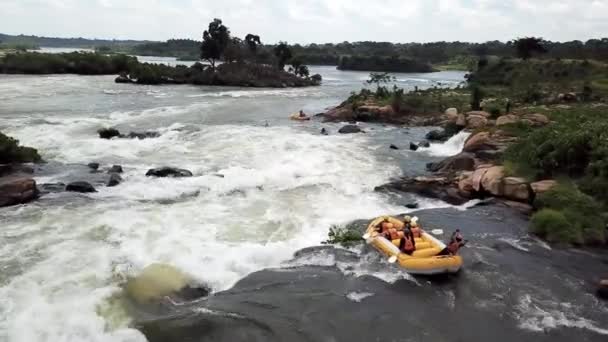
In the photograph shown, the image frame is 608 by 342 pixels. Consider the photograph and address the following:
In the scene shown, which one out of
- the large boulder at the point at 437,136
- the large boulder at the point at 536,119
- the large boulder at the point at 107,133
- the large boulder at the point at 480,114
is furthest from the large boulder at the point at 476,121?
the large boulder at the point at 107,133

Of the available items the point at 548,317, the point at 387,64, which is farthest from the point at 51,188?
the point at 387,64

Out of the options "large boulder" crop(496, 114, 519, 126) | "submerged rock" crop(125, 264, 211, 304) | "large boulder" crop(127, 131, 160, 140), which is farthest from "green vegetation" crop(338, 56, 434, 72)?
"submerged rock" crop(125, 264, 211, 304)

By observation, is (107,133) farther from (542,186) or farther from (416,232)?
(542,186)

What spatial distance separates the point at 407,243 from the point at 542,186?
7.29 m

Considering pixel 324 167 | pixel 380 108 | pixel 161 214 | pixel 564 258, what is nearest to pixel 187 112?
pixel 380 108

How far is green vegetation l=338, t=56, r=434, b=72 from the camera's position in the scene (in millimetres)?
110750

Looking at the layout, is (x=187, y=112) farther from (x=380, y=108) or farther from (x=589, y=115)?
(x=589, y=115)

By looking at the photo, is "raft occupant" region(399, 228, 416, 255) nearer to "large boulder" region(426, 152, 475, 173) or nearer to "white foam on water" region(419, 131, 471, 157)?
"large boulder" region(426, 152, 475, 173)

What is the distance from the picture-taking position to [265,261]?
1416cm

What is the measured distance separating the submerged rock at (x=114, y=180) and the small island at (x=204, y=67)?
5144 centimetres

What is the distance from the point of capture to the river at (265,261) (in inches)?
438

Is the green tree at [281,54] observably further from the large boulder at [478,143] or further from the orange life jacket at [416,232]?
the orange life jacket at [416,232]

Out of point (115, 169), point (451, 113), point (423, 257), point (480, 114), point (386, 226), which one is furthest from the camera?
point (451, 113)

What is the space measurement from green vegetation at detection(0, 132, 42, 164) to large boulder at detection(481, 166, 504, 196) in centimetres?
1872
